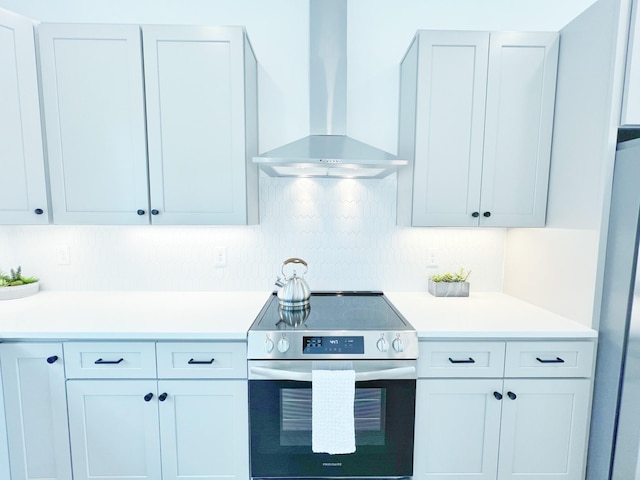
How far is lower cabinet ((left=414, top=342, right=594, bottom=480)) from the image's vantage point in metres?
1.45

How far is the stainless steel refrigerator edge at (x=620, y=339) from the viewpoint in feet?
4.18

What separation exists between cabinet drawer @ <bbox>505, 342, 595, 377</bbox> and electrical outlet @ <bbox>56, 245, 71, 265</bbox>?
2.63m

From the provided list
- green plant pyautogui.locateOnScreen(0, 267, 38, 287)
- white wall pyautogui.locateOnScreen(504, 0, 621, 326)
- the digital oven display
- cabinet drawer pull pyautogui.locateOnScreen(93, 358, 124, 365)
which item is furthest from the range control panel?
green plant pyautogui.locateOnScreen(0, 267, 38, 287)

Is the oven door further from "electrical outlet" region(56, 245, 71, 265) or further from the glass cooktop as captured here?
"electrical outlet" region(56, 245, 71, 265)

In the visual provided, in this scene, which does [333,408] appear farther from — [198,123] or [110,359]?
[198,123]

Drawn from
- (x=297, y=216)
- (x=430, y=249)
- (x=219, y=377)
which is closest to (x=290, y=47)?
(x=297, y=216)

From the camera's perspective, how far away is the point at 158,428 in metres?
1.44

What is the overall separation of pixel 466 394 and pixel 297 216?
1.36 metres

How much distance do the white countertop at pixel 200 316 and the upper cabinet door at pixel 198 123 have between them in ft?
1.64

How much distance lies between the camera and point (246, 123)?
5.41ft

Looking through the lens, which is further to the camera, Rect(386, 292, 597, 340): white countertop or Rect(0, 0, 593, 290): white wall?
Rect(0, 0, 593, 290): white wall

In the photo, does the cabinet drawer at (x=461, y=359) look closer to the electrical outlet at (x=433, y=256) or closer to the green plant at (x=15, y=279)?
the electrical outlet at (x=433, y=256)

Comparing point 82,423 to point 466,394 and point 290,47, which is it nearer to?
point 466,394

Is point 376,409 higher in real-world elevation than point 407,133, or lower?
lower
